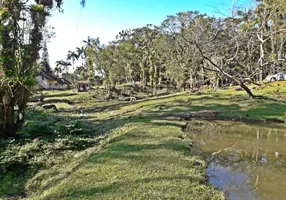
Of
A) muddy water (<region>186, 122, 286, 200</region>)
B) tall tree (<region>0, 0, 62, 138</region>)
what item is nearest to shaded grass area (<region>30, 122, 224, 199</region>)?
muddy water (<region>186, 122, 286, 200</region>)

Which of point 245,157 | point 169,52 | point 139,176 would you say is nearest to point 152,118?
point 245,157

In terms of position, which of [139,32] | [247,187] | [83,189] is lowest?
[247,187]

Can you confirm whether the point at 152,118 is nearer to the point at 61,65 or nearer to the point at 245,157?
the point at 245,157

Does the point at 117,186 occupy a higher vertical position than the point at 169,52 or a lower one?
lower

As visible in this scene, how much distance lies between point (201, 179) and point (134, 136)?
4.59 meters

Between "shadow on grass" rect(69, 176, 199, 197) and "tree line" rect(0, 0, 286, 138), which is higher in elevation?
"tree line" rect(0, 0, 286, 138)

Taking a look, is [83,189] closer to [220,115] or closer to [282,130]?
[282,130]

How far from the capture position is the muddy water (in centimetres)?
669

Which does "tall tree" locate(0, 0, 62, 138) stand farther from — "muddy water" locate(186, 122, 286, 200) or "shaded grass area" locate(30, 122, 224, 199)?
"muddy water" locate(186, 122, 286, 200)

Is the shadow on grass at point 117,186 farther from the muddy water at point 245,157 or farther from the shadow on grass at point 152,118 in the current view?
the muddy water at point 245,157

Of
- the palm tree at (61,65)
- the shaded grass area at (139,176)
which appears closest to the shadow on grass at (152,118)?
the shaded grass area at (139,176)

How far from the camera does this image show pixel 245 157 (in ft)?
30.6

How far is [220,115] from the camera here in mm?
17953

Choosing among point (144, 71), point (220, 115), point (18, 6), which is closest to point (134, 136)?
point (220, 115)
